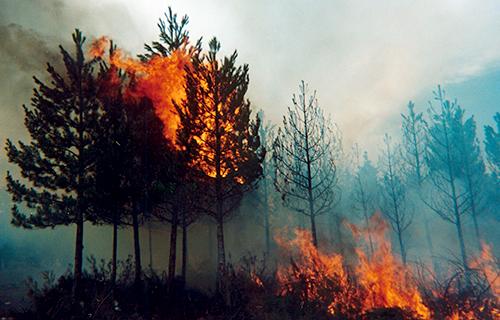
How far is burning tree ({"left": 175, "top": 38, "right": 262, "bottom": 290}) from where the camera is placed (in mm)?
12227

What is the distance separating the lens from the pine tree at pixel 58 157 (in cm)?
1319

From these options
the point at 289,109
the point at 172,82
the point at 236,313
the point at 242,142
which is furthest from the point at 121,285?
the point at 289,109

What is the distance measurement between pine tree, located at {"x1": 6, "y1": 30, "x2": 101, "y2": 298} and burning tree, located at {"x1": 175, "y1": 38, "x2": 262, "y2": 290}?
5171 mm

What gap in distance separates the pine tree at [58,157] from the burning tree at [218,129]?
17.0 feet

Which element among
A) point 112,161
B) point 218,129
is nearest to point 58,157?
point 112,161

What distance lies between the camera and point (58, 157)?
13328 millimetres

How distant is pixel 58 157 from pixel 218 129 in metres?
7.72

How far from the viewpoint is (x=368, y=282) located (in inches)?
416

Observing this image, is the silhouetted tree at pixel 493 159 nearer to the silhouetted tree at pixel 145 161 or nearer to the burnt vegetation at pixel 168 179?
the burnt vegetation at pixel 168 179

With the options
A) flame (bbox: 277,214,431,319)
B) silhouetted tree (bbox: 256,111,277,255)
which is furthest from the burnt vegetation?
silhouetted tree (bbox: 256,111,277,255)

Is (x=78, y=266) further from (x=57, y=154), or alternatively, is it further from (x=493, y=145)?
(x=493, y=145)

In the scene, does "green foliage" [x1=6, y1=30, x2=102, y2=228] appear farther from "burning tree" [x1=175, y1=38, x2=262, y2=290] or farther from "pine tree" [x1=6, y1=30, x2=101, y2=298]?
A: "burning tree" [x1=175, y1=38, x2=262, y2=290]

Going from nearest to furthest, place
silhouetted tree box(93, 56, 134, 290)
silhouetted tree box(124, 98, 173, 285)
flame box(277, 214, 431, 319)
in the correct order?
flame box(277, 214, 431, 319)
silhouetted tree box(93, 56, 134, 290)
silhouetted tree box(124, 98, 173, 285)

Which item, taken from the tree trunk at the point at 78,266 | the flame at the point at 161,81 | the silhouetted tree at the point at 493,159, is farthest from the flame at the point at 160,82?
the silhouetted tree at the point at 493,159
